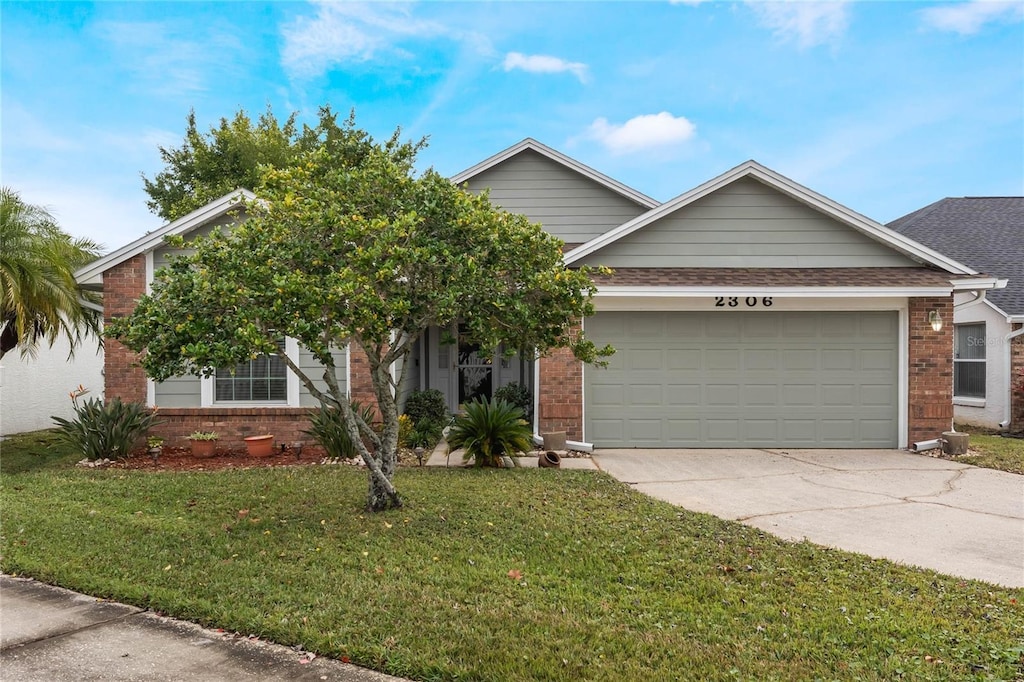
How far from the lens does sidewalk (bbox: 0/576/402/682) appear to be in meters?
3.62

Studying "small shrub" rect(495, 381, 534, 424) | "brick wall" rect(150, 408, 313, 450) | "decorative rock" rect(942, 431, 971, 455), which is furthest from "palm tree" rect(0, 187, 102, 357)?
"decorative rock" rect(942, 431, 971, 455)

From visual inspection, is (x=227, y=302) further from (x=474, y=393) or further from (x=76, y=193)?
(x=76, y=193)

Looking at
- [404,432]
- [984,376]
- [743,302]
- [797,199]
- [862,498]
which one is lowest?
[862,498]

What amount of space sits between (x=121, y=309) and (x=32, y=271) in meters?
1.41

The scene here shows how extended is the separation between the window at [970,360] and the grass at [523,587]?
11182 millimetres

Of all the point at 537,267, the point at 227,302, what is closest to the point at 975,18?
the point at 537,267

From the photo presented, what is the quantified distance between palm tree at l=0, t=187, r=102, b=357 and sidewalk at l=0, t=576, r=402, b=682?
7.50 metres

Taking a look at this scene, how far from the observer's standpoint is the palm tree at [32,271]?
1022cm

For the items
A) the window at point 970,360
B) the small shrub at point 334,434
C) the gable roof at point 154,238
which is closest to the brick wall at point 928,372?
the window at point 970,360

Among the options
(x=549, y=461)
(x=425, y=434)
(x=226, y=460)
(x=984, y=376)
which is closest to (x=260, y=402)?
(x=226, y=460)

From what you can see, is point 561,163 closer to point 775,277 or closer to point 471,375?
point 471,375

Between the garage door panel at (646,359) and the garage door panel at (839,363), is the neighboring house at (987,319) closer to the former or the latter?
the garage door panel at (839,363)

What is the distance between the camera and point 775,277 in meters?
10.7

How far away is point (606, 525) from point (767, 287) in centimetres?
567
